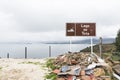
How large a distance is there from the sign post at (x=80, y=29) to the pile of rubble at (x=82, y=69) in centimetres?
235

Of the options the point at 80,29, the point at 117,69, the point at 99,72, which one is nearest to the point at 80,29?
the point at 80,29

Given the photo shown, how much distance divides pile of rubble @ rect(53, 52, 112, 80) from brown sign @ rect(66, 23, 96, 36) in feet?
7.71

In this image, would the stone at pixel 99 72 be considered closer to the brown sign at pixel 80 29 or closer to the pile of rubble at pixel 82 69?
the pile of rubble at pixel 82 69

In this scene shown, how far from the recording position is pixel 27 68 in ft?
101

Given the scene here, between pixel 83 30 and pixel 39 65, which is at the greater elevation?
pixel 83 30

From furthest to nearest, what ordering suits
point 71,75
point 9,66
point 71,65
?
point 9,66 < point 71,65 < point 71,75

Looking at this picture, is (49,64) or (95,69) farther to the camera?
(49,64)

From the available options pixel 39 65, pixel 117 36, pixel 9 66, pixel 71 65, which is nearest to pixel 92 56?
pixel 71 65

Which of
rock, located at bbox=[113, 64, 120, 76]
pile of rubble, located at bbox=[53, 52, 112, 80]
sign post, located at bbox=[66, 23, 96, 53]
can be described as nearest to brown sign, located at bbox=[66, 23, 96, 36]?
sign post, located at bbox=[66, 23, 96, 53]

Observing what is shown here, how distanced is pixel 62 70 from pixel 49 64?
13.3 feet

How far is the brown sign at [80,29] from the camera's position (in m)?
33.0

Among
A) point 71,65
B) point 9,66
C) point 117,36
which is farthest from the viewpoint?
point 117,36

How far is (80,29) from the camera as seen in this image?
3319 cm

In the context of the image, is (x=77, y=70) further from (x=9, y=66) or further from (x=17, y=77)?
(x=9, y=66)
